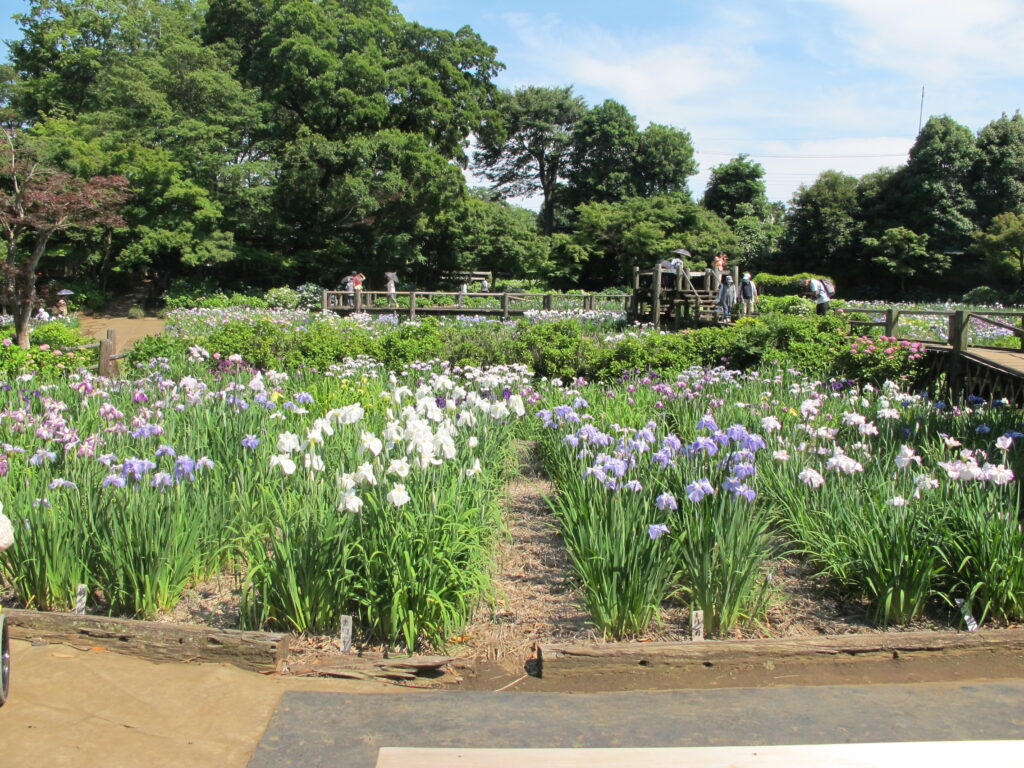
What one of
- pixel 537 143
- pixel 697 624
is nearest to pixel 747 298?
pixel 697 624

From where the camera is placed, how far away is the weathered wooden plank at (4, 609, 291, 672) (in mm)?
3211

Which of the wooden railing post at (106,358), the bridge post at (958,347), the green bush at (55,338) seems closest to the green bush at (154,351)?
the wooden railing post at (106,358)

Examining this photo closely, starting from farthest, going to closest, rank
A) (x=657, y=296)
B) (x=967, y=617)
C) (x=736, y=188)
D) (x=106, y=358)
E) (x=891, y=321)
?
(x=736, y=188)
(x=657, y=296)
(x=891, y=321)
(x=106, y=358)
(x=967, y=617)

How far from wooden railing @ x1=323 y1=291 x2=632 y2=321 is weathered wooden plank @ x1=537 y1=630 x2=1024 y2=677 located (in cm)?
1536

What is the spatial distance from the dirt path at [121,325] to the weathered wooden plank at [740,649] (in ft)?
65.1

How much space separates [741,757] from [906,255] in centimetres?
3739

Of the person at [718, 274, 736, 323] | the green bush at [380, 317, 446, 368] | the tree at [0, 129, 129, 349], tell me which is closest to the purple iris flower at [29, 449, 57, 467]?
the green bush at [380, 317, 446, 368]

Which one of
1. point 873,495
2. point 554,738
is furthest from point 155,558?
point 873,495

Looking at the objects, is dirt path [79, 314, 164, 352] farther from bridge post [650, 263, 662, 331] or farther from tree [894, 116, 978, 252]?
tree [894, 116, 978, 252]

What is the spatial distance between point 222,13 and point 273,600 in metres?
35.6

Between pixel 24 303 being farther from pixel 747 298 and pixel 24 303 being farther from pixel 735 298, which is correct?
pixel 735 298

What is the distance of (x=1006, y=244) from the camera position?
3103 cm

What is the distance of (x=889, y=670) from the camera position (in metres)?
3.23

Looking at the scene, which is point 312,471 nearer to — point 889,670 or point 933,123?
point 889,670
